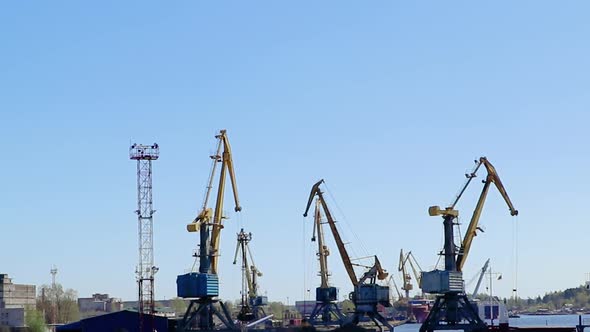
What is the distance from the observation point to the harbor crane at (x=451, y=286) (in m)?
124

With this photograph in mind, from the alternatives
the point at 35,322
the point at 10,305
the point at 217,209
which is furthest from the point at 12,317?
the point at 217,209

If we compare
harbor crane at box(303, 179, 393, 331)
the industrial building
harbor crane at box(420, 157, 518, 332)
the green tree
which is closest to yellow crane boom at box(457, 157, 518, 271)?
harbor crane at box(420, 157, 518, 332)

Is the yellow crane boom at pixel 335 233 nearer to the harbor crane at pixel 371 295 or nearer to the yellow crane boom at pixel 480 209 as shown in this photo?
the harbor crane at pixel 371 295

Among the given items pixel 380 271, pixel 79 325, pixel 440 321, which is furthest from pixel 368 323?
pixel 79 325

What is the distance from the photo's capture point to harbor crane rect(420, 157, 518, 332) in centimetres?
12444

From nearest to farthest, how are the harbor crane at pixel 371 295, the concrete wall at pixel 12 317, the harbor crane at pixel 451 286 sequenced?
the harbor crane at pixel 451 286
the harbor crane at pixel 371 295
the concrete wall at pixel 12 317

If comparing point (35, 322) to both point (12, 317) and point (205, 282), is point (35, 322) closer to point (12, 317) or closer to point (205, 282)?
point (12, 317)

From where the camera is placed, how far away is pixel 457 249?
127 metres

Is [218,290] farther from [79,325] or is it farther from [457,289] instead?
[457,289]

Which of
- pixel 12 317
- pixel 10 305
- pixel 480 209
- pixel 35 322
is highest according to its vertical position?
pixel 480 209

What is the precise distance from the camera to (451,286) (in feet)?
407

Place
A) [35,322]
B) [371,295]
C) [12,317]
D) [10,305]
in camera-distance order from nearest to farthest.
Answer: [371,295], [35,322], [12,317], [10,305]

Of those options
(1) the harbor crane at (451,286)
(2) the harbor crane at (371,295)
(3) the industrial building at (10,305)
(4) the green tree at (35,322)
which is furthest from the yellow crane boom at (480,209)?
(3) the industrial building at (10,305)

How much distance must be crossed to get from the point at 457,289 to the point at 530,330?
12043 mm
